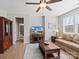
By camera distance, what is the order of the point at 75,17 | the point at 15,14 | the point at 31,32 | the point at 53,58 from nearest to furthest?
the point at 53,58
the point at 75,17
the point at 15,14
the point at 31,32

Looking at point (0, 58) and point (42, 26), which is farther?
point (42, 26)

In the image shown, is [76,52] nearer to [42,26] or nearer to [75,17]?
[75,17]

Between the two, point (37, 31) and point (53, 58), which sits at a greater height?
point (37, 31)

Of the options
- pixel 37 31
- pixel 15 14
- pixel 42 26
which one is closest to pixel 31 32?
pixel 37 31

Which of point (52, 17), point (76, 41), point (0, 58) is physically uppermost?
point (52, 17)

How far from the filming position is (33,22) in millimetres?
9648

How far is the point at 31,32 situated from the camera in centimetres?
927

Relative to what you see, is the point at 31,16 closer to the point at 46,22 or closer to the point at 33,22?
the point at 33,22

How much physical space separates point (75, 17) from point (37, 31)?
3.67 m

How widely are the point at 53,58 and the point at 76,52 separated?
1.12 m

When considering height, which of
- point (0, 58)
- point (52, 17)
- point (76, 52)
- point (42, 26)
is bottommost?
point (0, 58)

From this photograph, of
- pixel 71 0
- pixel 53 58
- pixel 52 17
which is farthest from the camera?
pixel 52 17

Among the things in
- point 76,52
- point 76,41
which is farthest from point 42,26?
point 76,52

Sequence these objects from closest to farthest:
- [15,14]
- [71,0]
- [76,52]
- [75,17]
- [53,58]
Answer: [53,58] → [76,52] → [71,0] → [75,17] → [15,14]
